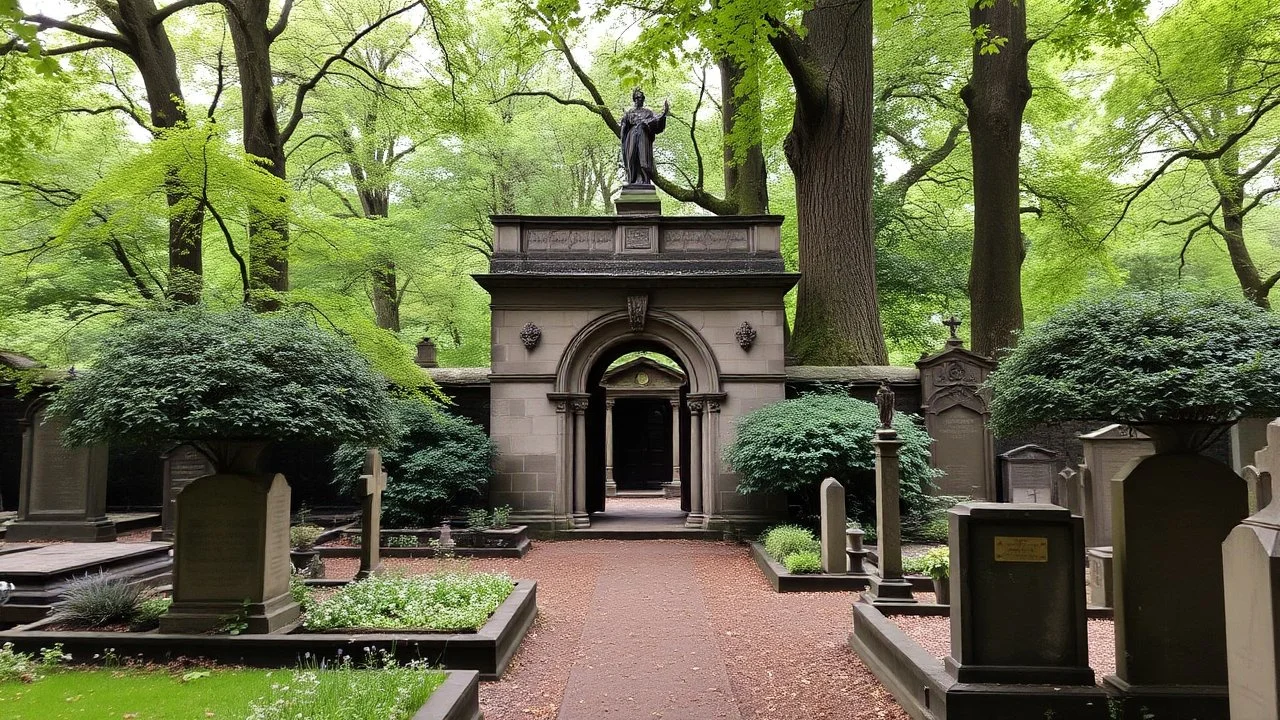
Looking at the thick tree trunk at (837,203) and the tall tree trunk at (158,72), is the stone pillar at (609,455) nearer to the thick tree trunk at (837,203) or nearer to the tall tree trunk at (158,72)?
the thick tree trunk at (837,203)

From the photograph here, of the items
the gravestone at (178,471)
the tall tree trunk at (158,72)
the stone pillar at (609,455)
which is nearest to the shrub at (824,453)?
the gravestone at (178,471)

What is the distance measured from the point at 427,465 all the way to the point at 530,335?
3097 mm

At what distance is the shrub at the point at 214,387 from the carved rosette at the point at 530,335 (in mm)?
7259

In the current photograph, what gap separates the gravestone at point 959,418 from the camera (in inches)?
569

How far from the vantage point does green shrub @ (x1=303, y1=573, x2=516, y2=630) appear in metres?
6.54

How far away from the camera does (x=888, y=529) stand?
802cm

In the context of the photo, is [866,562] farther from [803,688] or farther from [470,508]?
[470,508]

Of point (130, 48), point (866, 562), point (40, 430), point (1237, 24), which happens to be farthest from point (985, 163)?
point (40, 430)

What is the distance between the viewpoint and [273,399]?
650 cm

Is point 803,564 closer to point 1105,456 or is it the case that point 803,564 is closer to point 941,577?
point 941,577

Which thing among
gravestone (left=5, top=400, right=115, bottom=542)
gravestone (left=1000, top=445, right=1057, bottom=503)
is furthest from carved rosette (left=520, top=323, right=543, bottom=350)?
gravestone (left=1000, top=445, right=1057, bottom=503)

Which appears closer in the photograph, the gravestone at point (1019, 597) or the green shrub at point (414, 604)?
the gravestone at point (1019, 597)

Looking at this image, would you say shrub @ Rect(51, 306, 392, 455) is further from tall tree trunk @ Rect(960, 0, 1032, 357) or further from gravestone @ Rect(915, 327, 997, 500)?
tall tree trunk @ Rect(960, 0, 1032, 357)

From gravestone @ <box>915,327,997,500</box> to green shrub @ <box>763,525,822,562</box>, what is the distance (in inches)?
166
